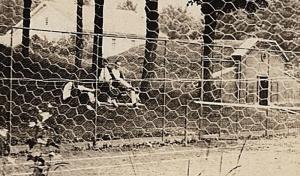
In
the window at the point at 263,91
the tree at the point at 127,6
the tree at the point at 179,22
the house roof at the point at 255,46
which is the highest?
the tree at the point at 127,6

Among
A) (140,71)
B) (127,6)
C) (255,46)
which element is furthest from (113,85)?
(255,46)

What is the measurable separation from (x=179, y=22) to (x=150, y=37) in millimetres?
309

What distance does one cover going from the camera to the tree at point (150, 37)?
9.32 ft

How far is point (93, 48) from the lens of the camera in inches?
124

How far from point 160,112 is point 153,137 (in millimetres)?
216

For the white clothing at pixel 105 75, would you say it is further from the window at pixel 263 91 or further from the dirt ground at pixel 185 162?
the window at pixel 263 91

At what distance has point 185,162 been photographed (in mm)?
2641

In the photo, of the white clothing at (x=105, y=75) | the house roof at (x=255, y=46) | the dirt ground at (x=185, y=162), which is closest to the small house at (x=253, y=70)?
the house roof at (x=255, y=46)

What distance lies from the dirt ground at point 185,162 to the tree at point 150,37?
0.45 meters

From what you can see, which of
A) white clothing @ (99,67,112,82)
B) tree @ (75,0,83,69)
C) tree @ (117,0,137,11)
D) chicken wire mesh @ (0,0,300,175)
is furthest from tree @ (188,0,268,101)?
white clothing @ (99,67,112,82)

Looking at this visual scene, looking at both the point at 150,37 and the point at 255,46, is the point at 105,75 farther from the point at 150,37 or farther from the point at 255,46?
the point at 255,46

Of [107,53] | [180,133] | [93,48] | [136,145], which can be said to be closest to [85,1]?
[93,48]

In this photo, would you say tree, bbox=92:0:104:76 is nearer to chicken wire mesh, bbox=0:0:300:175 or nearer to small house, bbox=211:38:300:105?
chicken wire mesh, bbox=0:0:300:175

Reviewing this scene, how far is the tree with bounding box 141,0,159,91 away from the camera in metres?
2.84
